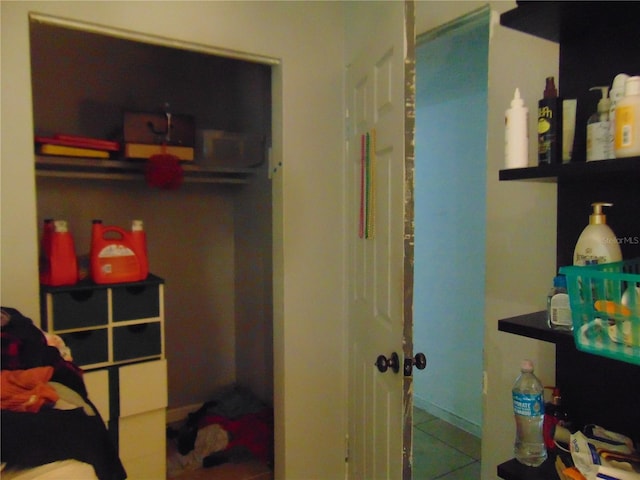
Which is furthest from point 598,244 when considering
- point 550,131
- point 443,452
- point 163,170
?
point 443,452

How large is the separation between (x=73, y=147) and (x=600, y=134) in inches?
80.1

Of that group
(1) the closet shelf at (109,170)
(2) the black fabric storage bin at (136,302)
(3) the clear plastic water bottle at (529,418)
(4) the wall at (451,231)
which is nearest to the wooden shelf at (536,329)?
(3) the clear plastic water bottle at (529,418)

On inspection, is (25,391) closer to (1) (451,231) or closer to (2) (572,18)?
(2) (572,18)

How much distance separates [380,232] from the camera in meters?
1.56

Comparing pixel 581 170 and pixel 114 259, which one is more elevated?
pixel 581 170

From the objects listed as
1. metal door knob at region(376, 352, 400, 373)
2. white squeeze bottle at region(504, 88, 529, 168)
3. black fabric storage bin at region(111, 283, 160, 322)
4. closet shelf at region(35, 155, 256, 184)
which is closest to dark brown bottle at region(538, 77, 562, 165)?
white squeeze bottle at region(504, 88, 529, 168)

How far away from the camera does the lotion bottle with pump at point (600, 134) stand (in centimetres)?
93

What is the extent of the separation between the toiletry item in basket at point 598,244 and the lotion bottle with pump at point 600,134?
0.12 m

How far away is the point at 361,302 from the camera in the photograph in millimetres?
1834

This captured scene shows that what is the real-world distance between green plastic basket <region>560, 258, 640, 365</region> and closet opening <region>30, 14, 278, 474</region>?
1.81 meters

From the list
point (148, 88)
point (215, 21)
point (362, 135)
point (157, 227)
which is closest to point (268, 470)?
point (157, 227)

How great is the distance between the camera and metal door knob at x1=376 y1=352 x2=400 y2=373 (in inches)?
54.5

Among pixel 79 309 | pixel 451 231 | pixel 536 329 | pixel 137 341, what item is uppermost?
pixel 451 231

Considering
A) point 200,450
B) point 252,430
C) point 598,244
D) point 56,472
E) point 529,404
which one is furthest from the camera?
point 252,430
